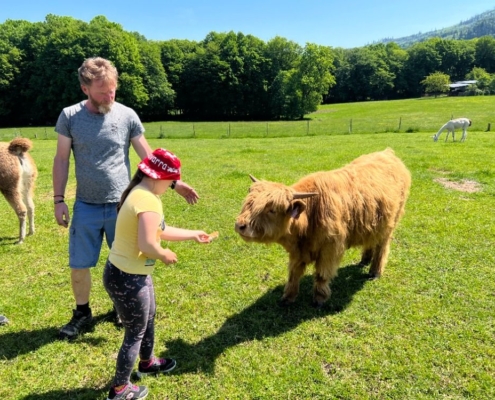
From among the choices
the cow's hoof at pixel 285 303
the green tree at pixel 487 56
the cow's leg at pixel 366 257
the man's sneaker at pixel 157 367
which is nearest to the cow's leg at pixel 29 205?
the man's sneaker at pixel 157 367

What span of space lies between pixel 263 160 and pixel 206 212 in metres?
7.04

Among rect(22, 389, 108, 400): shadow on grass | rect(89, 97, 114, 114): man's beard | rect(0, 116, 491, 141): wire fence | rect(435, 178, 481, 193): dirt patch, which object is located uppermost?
rect(89, 97, 114, 114): man's beard

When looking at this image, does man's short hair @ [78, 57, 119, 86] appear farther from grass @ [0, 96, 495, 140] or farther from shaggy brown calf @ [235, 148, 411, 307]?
grass @ [0, 96, 495, 140]

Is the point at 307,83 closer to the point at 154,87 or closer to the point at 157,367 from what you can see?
the point at 154,87

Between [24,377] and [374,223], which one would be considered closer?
[24,377]

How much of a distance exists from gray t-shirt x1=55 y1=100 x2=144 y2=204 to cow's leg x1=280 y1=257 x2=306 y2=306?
234cm

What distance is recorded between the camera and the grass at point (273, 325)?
11.4 feet

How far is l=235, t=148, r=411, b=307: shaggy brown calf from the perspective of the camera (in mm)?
3994

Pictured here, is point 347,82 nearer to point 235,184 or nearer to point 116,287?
point 235,184

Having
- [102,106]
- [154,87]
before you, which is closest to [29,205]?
[102,106]

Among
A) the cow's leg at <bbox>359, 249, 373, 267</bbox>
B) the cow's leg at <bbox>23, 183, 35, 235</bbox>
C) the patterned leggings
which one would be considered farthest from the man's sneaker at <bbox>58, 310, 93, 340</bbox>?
the cow's leg at <bbox>359, 249, 373, 267</bbox>

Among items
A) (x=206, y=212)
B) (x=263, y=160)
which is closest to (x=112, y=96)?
(x=206, y=212)

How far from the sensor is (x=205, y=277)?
560 cm

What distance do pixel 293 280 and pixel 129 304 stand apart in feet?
8.05
